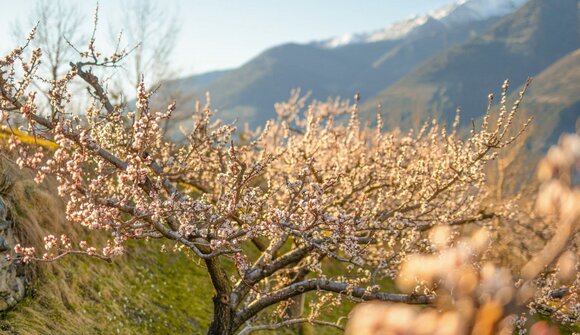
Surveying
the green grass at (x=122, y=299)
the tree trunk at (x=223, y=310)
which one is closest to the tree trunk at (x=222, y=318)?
the tree trunk at (x=223, y=310)

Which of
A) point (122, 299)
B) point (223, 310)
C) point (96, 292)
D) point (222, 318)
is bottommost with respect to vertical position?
point (222, 318)

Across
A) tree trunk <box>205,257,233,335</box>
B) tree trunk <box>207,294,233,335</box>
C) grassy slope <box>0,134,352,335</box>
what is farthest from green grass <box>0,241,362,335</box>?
tree trunk <box>207,294,233,335</box>

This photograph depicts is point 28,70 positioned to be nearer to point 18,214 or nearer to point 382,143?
point 18,214

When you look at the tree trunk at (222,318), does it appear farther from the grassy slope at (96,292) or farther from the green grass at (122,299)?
the green grass at (122,299)

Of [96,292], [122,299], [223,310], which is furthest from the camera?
[122,299]

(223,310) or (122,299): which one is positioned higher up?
(122,299)

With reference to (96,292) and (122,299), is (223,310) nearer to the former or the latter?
(96,292)

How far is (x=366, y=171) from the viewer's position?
1484 centimetres

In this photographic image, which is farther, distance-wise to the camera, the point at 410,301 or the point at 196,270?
the point at 196,270

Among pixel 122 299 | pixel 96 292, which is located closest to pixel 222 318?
pixel 96 292

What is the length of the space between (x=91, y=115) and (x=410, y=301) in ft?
23.0

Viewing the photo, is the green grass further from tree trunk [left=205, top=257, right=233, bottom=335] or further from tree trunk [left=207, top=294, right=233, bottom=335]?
tree trunk [left=207, top=294, right=233, bottom=335]

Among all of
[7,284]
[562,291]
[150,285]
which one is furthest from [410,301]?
[150,285]

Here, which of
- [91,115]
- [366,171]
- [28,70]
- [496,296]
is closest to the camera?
[496,296]
